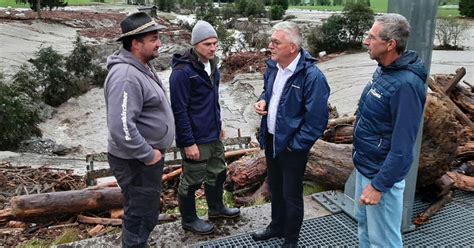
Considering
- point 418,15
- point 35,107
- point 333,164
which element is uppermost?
point 418,15

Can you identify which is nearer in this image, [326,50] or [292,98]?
[292,98]

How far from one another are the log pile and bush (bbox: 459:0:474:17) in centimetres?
3320

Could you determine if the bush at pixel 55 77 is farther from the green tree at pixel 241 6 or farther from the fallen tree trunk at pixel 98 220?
the green tree at pixel 241 6

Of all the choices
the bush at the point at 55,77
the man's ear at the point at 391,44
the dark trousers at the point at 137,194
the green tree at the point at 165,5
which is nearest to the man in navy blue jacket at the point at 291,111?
the man's ear at the point at 391,44

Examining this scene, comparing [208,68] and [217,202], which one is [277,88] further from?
[217,202]

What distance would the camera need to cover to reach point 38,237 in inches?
170

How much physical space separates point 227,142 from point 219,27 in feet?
66.7

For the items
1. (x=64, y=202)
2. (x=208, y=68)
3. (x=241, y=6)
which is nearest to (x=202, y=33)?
(x=208, y=68)

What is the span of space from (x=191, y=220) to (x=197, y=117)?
96cm

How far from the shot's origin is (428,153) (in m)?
4.02

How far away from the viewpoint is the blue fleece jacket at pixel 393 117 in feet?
7.70

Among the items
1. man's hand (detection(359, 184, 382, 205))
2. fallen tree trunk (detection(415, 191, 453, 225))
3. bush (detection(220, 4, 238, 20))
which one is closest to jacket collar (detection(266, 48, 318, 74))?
man's hand (detection(359, 184, 382, 205))

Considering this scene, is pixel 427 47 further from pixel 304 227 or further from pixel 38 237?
pixel 38 237

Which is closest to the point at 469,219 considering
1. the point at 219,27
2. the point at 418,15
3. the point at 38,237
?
the point at 418,15
